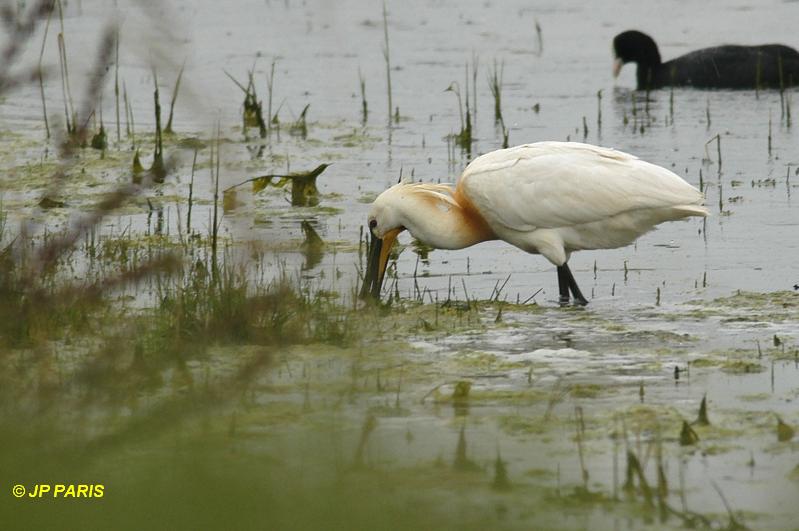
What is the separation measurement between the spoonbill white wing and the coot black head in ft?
22.7

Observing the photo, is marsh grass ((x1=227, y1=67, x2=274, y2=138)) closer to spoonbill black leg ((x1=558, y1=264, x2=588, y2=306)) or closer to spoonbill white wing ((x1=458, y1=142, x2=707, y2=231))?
spoonbill white wing ((x1=458, y1=142, x2=707, y2=231))

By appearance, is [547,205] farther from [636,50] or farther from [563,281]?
[636,50]

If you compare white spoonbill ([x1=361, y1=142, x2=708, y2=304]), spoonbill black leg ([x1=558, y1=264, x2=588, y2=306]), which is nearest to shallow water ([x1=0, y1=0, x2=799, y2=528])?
spoonbill black leg ([x1=558, y1=264, x2=588, y2=306])

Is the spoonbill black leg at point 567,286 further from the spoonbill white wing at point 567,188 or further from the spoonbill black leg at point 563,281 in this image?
the spoonbill white wing at point 567,188

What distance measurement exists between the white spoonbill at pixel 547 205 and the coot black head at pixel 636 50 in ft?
22.5

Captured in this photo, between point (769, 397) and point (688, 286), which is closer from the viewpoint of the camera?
point (769, 397)

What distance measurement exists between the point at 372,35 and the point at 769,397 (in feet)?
41.6

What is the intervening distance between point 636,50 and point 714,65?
773 millimetres

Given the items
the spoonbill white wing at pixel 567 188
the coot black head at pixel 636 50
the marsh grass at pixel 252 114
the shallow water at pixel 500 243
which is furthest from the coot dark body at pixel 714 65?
the spoonbill white wing at pixel 567 188

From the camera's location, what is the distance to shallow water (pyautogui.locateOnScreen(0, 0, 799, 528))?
4.51 meters

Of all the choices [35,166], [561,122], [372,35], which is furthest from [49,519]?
[372,35]

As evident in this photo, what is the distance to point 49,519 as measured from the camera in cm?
292

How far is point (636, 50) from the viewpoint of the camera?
14.6 metres

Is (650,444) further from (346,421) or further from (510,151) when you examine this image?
(510,151)
